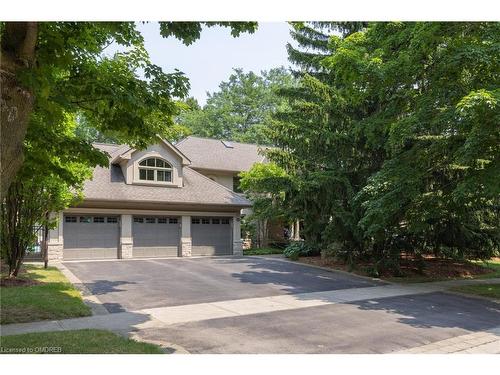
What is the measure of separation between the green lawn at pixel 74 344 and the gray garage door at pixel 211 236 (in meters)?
14.6

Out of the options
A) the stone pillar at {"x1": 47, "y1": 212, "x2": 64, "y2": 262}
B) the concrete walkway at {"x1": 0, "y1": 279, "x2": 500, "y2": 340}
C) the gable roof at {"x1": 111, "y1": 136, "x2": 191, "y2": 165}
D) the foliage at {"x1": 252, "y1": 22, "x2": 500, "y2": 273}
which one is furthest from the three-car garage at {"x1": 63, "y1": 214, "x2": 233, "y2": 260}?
the concrete walkway at {"x1": 0, "y1": 279, "x2": 500, "y2": 340}

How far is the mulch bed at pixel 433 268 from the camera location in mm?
15711

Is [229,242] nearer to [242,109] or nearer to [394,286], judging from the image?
[394,286]

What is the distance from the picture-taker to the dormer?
66.8 ft

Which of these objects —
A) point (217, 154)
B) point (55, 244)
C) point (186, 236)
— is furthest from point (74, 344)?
point (217, 154)

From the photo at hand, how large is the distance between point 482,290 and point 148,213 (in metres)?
13.9

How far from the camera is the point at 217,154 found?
27906mm

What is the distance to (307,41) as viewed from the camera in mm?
19391

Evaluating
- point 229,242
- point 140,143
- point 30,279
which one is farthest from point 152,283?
point 229,242

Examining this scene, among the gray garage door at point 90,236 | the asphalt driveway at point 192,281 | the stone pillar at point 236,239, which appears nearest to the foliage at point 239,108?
the stone pillar at point 236,239

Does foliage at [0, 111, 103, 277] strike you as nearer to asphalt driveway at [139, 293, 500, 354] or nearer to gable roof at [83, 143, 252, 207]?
gable roof at [83, 143, 252, 207]

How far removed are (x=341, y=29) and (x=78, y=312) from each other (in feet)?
52.1

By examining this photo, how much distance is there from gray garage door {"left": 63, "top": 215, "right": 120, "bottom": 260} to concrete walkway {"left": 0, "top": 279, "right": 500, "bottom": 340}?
10.5 metres

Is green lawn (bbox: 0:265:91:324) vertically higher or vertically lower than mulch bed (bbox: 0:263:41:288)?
lower
